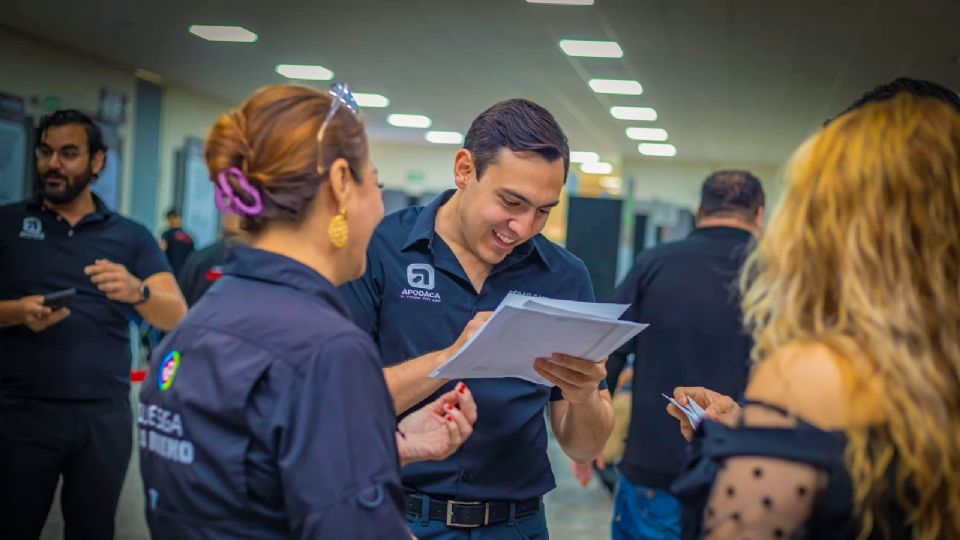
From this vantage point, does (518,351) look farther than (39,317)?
No

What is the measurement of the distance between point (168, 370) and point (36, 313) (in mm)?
2149

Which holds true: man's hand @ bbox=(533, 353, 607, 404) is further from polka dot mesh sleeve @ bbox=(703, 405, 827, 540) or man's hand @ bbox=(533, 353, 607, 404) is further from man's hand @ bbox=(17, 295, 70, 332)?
man's hand @ bbox=(17, 295, 70, 332)

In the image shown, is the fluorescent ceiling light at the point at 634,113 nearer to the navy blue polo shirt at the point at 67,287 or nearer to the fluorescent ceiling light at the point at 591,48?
the fluorescent ceiling light at the point at 591,48

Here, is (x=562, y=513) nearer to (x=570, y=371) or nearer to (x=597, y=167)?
(x=570, y=371)

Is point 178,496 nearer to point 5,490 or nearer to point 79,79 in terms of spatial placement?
point 5,490

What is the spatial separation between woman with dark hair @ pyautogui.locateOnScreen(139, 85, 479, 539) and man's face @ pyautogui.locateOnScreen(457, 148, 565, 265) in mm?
679

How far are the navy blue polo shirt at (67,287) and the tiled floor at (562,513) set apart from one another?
1.85 m

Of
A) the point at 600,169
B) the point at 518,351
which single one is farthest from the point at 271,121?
the point at 600,169

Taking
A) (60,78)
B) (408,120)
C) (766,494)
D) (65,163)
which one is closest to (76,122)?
(65,163)

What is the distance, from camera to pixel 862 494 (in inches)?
41.8

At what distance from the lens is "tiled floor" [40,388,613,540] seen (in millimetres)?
5148

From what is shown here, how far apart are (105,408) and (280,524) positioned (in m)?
2.45

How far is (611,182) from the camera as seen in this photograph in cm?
1967

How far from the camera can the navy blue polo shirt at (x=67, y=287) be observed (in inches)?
133
